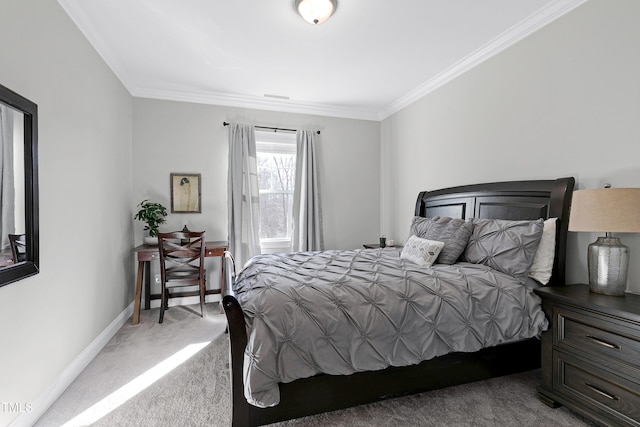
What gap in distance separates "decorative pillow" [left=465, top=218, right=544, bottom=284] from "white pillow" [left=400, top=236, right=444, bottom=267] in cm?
28

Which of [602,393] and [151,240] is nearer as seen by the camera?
[602,393]

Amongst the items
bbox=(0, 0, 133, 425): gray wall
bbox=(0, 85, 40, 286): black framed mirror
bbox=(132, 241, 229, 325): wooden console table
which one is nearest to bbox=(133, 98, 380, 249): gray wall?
bbox=(132, 241, 229, 325): wooden console table

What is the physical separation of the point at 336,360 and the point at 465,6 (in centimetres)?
263

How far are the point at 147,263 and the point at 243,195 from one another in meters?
1.42

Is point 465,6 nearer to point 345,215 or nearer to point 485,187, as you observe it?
point 485,187

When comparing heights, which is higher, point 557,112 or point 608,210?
point 557,112

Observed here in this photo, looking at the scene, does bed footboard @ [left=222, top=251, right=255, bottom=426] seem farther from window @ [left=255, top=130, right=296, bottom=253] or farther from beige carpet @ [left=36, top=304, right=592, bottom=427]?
window @ [left=255, top=130, right=296, bottom=253]

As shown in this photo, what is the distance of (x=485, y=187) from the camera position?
285 cm

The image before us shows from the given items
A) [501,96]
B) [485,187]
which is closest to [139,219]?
[485,187]

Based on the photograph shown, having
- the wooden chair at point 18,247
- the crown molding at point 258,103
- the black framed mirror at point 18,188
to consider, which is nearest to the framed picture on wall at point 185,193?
the crown molding at point 258,103

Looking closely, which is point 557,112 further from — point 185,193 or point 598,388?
point 185,193

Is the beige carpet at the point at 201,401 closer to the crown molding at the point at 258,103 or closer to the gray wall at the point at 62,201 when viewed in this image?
the gray wall at the point at 62,201

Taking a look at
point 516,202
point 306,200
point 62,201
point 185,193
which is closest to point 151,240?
point 185,193

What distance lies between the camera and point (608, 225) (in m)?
1.64
